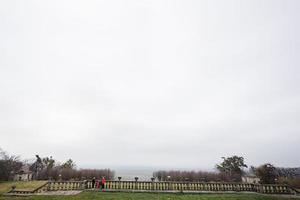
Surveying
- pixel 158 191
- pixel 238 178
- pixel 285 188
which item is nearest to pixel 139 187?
pixel 158 191

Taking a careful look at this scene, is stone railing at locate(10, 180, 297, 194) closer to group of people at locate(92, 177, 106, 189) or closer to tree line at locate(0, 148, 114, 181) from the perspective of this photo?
group of people at locate(92, 177, 106, 189)

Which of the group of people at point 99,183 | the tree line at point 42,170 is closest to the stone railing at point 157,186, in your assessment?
the group of people at point 99,183

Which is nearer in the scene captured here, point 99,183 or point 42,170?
point 99,183

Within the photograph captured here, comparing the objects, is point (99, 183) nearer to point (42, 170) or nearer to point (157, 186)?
point (157, 186)

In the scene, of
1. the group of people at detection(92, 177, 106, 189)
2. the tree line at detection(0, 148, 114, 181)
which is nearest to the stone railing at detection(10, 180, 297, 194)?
the group of people at detection(92, 177, 106, 189)

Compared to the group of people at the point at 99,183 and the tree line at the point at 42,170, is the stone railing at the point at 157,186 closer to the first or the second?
the group of people at the point at 99,183

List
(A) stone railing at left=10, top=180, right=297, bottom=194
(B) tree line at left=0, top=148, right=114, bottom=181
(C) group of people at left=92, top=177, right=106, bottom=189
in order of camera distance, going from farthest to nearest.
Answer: (B) tree line at left=0, top=148, right=114, bottom=181
(C) group of people at left=92, top=177, right=106, bottom=189
(A) stone railing at left=10, top=180, right=297, bottom=194

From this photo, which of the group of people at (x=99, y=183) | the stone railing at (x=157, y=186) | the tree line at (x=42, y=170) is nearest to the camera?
the stone railing at (x=157, y=186)

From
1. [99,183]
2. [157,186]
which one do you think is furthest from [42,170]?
[157,186]

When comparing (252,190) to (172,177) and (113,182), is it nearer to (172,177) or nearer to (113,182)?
(113,182)

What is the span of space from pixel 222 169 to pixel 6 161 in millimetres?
40494

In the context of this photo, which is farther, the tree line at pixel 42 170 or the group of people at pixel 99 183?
the tree line at pixel 42 170

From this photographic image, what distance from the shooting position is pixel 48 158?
3894cm

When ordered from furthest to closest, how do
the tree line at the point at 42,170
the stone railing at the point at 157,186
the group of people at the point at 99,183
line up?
the tree line at the point at 42,170
the group of people at the point at 99,183
the stone railing at the point at 157,186
